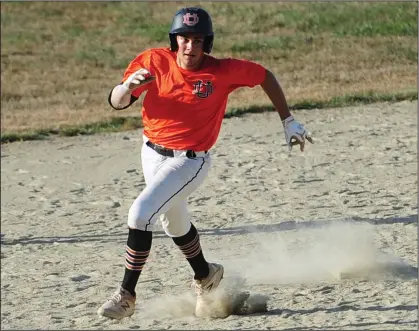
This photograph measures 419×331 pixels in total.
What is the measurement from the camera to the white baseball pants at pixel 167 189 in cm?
638

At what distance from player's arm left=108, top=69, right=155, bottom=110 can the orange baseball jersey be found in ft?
0.22

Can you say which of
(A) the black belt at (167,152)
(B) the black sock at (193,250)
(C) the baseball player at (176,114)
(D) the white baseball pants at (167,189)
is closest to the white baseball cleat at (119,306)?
(C) the baseball player at (176,114)

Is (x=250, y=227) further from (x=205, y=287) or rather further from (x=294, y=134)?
(x=294, y=134)

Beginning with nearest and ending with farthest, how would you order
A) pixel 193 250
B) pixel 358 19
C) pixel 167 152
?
1. pixel 167 152
2. pixel 193 250
3. pixel 358 19

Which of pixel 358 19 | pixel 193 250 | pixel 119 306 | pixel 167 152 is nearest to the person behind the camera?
pixel 119 306

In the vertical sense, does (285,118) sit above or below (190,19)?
below

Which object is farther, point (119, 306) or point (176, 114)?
point (176, 114)

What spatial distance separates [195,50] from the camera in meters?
6.50

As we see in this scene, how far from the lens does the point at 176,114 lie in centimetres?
658

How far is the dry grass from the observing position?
18578 millimetres

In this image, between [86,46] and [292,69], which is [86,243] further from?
[86,46]

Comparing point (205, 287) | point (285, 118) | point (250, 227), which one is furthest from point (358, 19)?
point (205, 287)

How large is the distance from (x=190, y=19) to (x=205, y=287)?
1723 millimetres

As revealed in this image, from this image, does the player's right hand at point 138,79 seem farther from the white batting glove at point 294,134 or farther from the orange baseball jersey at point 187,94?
the white batting glove at point 294,134
